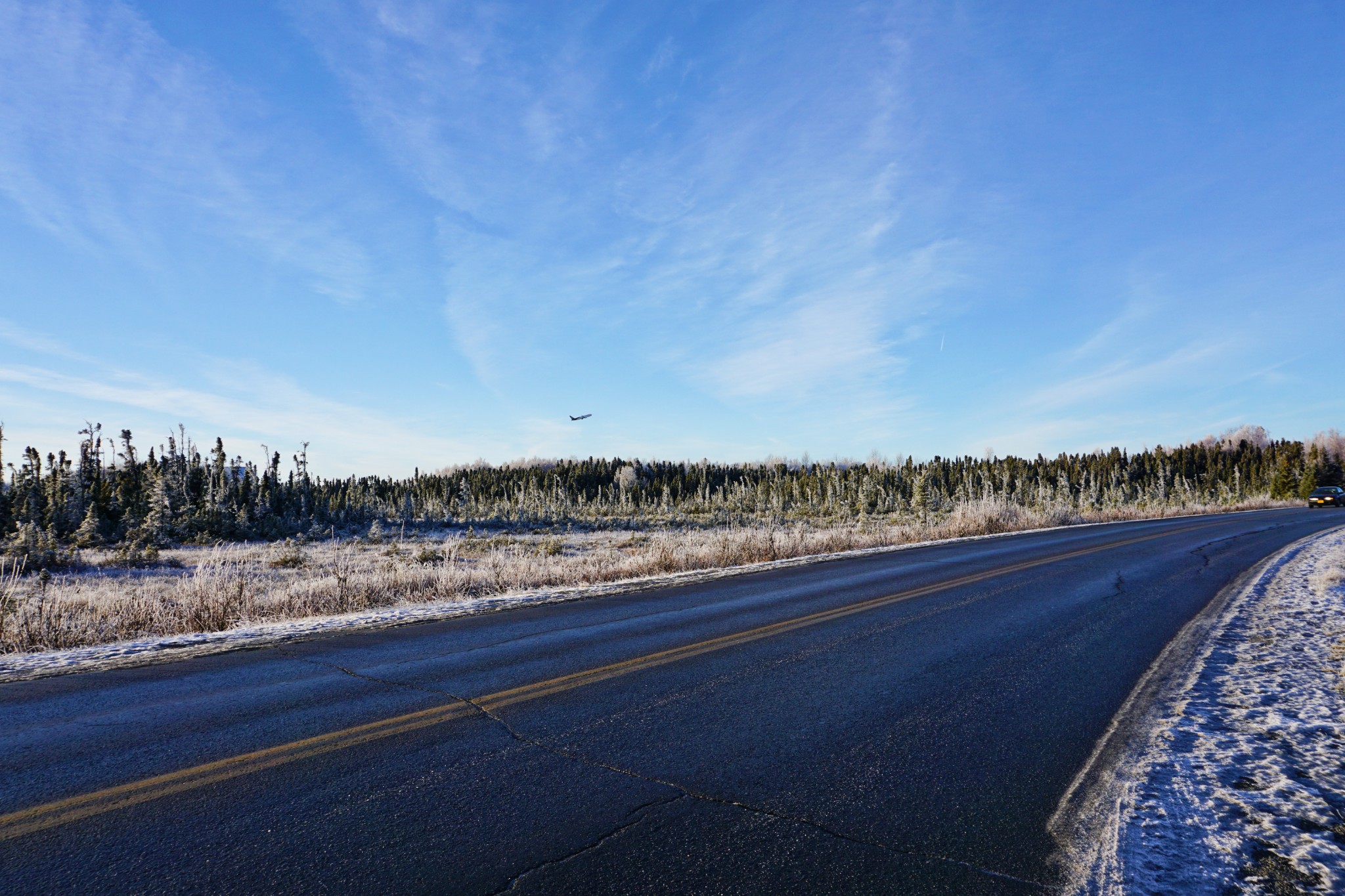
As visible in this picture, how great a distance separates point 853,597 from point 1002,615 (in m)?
2.07

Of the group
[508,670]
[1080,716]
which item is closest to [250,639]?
[508,670]

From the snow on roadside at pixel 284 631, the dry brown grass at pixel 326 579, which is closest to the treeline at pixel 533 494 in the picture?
the dry brown grass at pixel 326 579

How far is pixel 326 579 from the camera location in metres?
12.3

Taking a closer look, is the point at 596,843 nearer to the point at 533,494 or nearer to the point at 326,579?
the point at 326,579

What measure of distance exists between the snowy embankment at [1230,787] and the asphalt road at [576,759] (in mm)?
293

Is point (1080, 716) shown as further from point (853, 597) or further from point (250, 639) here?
point (250, 639)

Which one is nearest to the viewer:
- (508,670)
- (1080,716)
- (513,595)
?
(1080,716)

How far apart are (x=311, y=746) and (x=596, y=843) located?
7.40 feet

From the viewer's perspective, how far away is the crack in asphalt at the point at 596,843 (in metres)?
2.79

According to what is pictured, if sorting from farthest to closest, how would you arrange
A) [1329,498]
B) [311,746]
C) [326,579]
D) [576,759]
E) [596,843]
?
[1329,498]
[326,579]
[311,746]
[576,759]
[596,843]

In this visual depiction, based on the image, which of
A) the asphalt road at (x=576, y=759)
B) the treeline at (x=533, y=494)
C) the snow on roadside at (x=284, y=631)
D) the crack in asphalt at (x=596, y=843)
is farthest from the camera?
the treeline at (x=533, y=494)

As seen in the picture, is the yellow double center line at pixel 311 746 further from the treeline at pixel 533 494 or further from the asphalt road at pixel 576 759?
the treeline at pixel 533 494

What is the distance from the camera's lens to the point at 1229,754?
424 centimetres

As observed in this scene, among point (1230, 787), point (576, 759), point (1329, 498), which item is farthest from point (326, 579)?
point (1329, 498)
